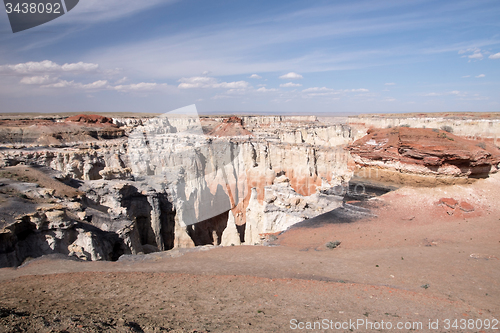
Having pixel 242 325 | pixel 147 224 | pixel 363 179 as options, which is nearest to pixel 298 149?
pixel 363 179

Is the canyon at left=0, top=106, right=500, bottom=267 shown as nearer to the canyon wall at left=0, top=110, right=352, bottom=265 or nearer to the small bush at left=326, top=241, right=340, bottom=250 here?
the canyon wall at left=0, top=110, right=352, bottom=265

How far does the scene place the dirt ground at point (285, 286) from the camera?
5.94 meters

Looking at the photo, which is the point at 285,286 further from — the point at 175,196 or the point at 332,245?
the point at 175,196

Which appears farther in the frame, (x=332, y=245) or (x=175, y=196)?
(x=175, y=196)

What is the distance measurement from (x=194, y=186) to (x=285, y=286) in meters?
16.2

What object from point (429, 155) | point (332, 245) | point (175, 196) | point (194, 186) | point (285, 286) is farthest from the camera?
point (194, 186)

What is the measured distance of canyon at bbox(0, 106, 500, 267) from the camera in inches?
502

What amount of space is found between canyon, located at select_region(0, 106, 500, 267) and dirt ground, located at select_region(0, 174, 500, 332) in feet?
9.64

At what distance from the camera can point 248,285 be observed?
8.21 meters

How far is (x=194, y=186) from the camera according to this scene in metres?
23.1

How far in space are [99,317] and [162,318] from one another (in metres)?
1.31

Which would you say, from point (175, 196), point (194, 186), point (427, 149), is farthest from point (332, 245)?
point (194, 186)

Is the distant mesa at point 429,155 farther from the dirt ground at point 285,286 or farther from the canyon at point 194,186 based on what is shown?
the dirt ground at point 285,286

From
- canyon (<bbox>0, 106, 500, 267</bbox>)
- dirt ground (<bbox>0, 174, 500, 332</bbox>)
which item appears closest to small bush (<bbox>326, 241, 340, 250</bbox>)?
dirt ground (<bbox>0, 174, 500, 332</bbox>)
